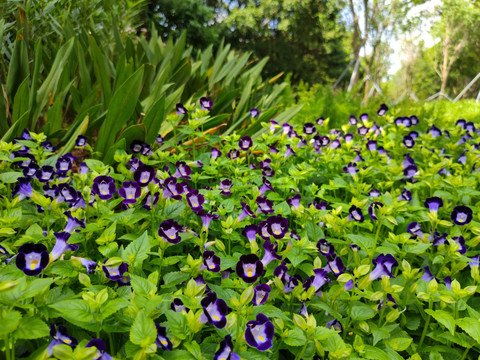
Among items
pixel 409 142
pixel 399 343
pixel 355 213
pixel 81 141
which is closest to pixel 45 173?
pixel 81 141

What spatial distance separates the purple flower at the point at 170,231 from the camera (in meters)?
1.08

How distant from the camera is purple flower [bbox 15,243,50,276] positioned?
0.82m

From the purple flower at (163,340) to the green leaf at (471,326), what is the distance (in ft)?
2.49

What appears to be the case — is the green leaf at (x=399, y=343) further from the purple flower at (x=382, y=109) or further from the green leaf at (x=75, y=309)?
the purple flower at (x=382, y=109)

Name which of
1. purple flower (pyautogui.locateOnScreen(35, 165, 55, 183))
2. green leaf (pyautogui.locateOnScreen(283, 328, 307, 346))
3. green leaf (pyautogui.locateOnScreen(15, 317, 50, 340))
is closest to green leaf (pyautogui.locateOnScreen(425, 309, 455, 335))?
green leaf (pyautogui.locateOnScreen(283, 328, 307, 346))

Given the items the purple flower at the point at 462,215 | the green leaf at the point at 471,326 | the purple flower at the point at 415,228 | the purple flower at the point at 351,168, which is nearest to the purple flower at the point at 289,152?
the purple flower at the point at 351,168

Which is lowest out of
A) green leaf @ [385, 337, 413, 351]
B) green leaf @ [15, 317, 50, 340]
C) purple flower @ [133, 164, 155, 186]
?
green leaf @ [15, 317, 50, 340]

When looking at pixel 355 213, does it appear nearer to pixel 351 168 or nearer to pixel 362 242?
pixel 362 242

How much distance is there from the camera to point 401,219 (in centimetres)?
152

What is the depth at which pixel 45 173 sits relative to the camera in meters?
1.41

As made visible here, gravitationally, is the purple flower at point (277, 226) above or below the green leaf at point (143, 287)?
above

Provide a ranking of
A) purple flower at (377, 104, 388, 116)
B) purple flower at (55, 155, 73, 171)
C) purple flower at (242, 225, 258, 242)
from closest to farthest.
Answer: purple flower at (242, 225, 258, 242) < purple flower at (55, 155, 73, 171) < purple flower at (377, 104, 388, 116)

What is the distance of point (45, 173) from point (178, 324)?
926mm

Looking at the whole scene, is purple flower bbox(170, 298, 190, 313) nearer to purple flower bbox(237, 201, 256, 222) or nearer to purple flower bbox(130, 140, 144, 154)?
purple flower bbox(237, 201, 256, 222)
